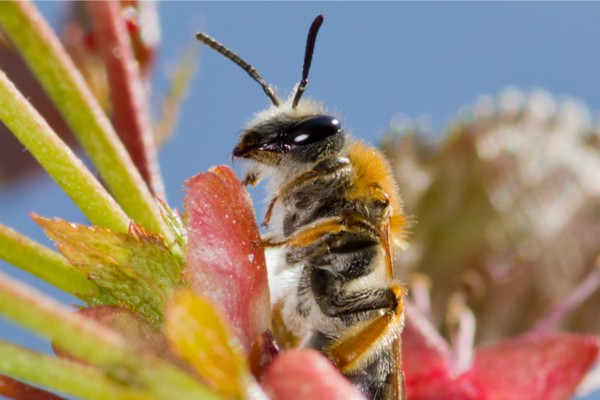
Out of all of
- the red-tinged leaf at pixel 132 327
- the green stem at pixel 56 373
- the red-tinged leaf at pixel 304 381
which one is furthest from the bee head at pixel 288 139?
the green stem at pixel 56 373

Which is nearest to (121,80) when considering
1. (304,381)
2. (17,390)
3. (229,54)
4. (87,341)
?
(229,54)

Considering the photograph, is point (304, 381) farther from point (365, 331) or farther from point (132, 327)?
point (365, 331)

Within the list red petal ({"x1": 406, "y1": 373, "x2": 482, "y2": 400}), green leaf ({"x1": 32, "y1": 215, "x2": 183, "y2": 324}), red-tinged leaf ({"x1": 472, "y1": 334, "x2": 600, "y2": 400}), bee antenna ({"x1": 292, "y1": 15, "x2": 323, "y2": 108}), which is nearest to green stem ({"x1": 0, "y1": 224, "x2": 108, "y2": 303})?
green leaf ({"x1": 32, "y1": 215, "x2": 183, "y2": 324})

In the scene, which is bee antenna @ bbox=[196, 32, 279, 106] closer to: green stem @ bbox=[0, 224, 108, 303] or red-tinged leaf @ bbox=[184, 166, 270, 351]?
red-tinged leaf @ bbox=[184, 166, 270, 351]

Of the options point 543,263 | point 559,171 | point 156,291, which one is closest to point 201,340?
point 156,291

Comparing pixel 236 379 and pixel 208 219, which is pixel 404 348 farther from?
pixel 236 379
